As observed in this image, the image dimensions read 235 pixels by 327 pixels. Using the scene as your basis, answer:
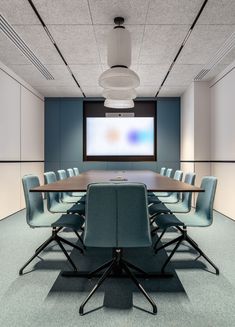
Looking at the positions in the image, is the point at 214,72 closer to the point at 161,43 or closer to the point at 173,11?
the point at 161,43

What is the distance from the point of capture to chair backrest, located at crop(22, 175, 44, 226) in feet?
8.95

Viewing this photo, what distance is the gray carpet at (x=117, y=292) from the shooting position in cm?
189

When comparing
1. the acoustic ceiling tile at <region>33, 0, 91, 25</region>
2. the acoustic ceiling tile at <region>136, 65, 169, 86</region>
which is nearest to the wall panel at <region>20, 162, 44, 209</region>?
the acoustic ceiling tile at <region>136, 65, 169, 86</region>

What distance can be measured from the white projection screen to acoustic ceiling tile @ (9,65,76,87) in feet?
5.37

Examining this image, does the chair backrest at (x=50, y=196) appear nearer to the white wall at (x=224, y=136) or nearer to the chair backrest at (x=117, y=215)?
the chair backrest at (x=117, y=215)

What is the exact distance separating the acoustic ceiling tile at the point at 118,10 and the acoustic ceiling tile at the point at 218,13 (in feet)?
2.49

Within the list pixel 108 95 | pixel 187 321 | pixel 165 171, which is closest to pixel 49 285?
pixel 187 321

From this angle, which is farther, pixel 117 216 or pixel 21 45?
pixel 21 45

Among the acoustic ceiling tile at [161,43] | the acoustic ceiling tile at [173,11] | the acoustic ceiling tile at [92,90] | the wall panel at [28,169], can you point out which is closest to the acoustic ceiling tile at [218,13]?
the acoustic ceiling tile at [173,11]

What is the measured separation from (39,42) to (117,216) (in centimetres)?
340

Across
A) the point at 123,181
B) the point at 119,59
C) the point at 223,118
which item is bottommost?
the point at 123,181

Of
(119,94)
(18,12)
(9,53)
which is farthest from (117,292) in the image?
(9,53)

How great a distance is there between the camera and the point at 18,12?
332cm

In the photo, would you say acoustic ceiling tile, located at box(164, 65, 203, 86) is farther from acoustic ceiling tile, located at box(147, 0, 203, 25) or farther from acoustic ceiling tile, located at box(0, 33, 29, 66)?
acoustic ceiling tile, located at box(0, 33, 29, 66)
